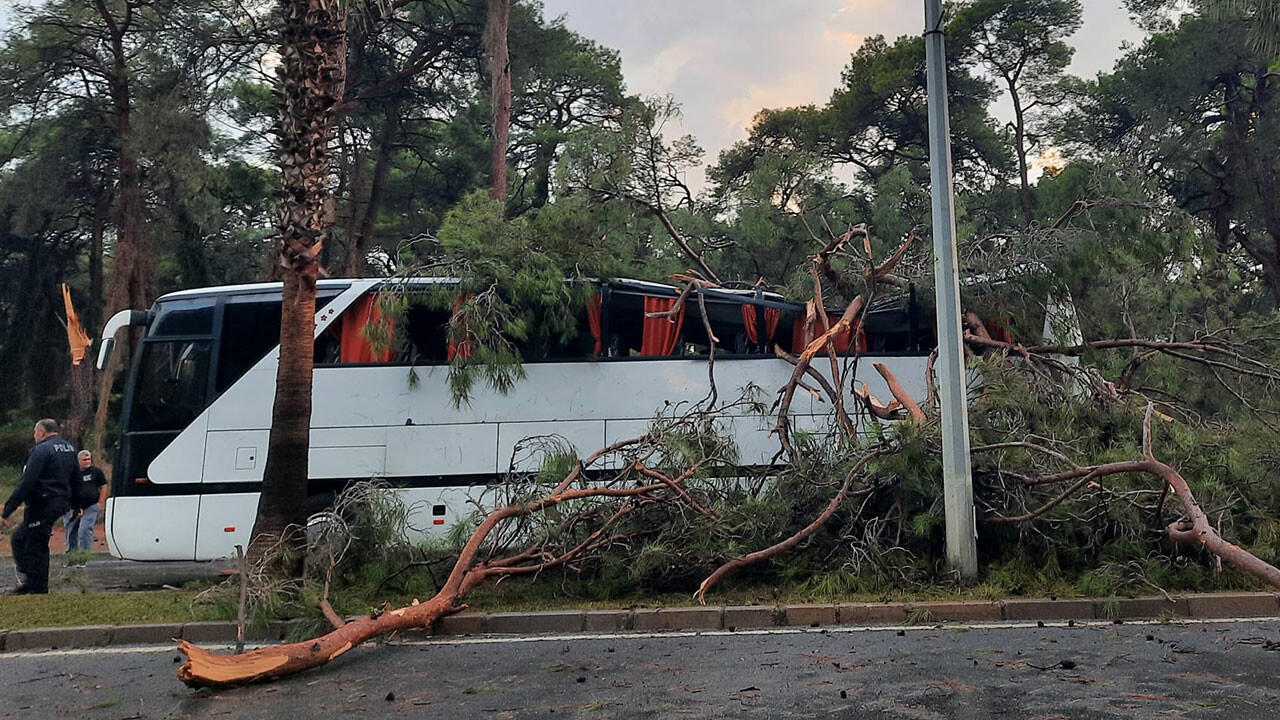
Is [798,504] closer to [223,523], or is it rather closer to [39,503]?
[223,523]

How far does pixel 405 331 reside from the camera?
36.8 feet

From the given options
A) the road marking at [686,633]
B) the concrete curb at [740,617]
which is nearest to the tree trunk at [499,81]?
the concrete curb at [740,617]

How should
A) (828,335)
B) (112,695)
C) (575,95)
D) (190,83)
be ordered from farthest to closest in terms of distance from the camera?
(575,95) → (190,83) → (828,335) → (112,695)

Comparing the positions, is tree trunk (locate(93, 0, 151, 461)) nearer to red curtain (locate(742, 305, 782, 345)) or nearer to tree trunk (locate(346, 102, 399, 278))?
tree trunk (locate(346, 102, 399, 278))

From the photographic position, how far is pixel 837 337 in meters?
11.8

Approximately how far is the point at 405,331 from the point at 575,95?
17.8 meters

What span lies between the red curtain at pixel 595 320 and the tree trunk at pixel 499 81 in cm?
836

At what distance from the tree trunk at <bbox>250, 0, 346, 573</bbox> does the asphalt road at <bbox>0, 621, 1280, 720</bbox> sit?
1.88m

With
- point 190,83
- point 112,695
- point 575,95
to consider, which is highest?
point 575,95

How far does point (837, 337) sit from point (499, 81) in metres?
11.4

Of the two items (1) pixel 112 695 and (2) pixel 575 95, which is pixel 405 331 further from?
(2) pixel 575 95

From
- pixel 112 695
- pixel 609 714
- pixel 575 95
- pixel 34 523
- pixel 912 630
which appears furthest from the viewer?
pixel 575 95

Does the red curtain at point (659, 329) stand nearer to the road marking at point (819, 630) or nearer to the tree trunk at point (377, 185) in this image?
the road marking at point (819, 630)

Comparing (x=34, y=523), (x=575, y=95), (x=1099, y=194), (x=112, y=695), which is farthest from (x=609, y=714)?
(x=575, y=95)
